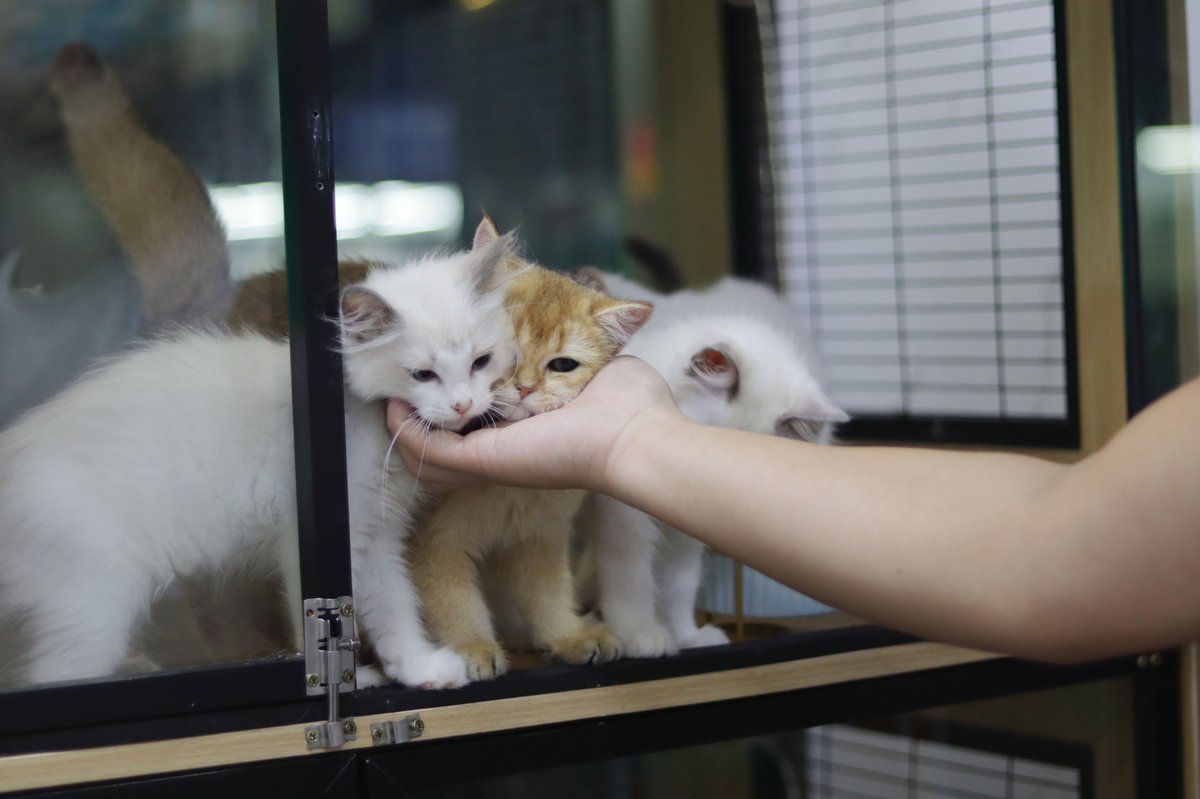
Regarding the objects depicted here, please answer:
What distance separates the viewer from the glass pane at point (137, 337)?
95 cm

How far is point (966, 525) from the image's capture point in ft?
2.23

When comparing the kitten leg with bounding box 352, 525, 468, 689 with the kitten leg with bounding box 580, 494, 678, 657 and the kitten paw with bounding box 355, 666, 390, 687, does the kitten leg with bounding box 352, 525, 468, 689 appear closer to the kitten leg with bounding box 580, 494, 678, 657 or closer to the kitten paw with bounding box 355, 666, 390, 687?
the kitten paw with bounding box 355, 666, 390, 687

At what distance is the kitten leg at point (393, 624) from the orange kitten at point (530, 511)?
1.4 inches

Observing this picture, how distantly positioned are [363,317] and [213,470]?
21 centimetres

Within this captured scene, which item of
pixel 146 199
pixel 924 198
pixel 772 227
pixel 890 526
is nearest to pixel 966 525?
pixel 890 526

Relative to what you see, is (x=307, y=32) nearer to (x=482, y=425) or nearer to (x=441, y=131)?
(x=482, y=425)

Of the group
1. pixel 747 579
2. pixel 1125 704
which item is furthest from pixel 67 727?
pixel 1125 704

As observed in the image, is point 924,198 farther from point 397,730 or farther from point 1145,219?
point 397,730

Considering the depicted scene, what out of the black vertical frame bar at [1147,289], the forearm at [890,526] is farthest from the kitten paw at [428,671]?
the black vertical frame bar at [1147,289]

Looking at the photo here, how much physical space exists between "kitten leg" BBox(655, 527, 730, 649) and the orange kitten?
136mm

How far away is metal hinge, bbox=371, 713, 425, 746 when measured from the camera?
0.96m

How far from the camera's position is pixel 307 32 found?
0.93 metres

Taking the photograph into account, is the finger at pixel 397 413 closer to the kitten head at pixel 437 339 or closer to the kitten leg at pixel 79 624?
the kitten head at pixel 437 339

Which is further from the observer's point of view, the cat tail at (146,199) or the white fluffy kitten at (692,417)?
the white fluffy kitten at (692,417)
